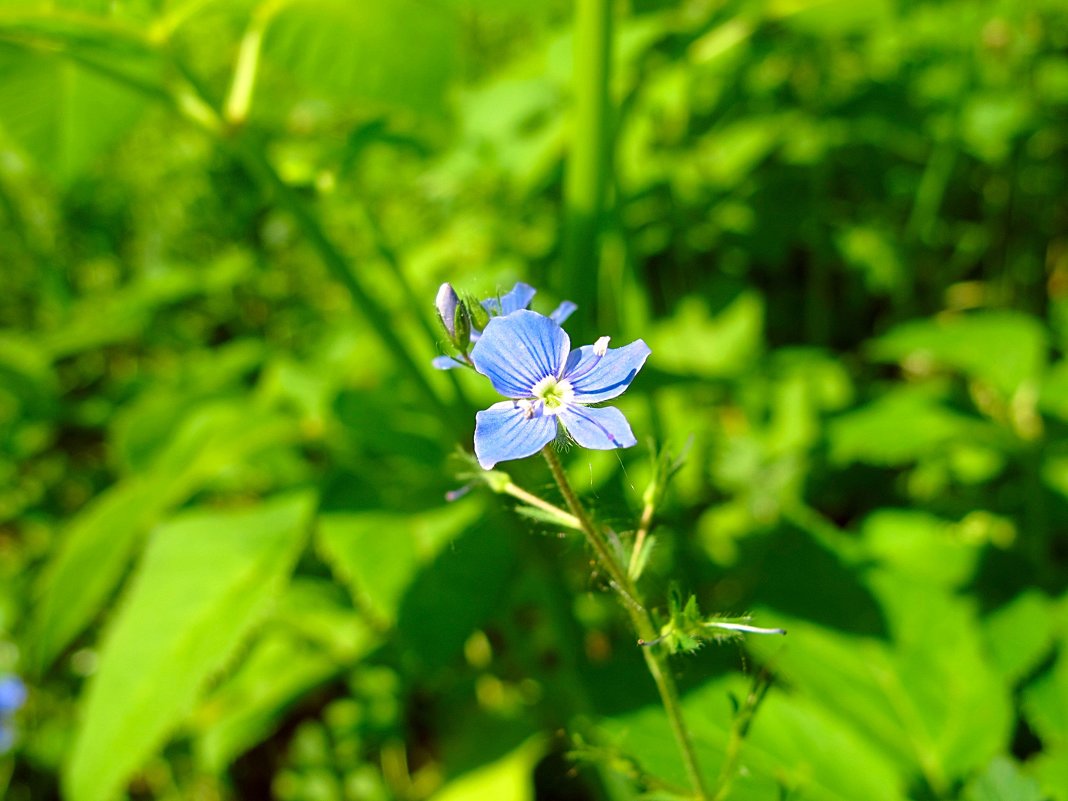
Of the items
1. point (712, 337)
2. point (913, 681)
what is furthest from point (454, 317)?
point (712, 337)

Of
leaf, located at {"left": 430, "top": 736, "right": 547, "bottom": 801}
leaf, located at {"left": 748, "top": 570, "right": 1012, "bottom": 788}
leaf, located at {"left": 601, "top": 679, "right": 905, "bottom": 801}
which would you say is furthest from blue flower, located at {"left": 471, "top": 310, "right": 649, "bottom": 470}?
leaf, located at {"left": 430, "top": 736, "right": 547, "bottom": 801}

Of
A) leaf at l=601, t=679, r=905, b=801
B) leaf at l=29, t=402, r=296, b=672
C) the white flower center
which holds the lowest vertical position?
leaf at l=601, t=679, r=905, b=801

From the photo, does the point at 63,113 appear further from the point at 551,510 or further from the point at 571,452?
the point at 551,510

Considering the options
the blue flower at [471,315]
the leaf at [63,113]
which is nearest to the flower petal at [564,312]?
the blue flower at [471,315]

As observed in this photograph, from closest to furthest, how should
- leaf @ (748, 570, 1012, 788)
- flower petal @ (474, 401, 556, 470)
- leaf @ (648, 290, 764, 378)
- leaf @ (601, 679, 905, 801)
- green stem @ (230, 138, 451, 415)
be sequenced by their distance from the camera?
flower petal @ (474, 401, 556, 470)
leaf @ (601, 679, 905, 801)
leaf @ (748, 570, 1012, 788)
green stem @ (230, 138, 451, 415)
leaf @ (648, 290, 764, 378)

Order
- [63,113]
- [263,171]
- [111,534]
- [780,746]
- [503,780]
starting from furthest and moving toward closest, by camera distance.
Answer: [503,780], [63,113], [111,534], [263,171], [780,746]

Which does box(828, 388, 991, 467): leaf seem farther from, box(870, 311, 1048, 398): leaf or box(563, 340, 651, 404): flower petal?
box(563, 340, 651, 404): flower petal

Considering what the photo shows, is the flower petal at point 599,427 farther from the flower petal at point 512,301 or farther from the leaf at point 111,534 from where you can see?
the leaf at point 111,534

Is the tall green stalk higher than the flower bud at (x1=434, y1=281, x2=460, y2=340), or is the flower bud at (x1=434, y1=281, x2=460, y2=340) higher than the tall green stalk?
the flower bud at (x1=434, y1=281, x2=460, y2=340)

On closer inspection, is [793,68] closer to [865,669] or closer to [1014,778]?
[865,669]
